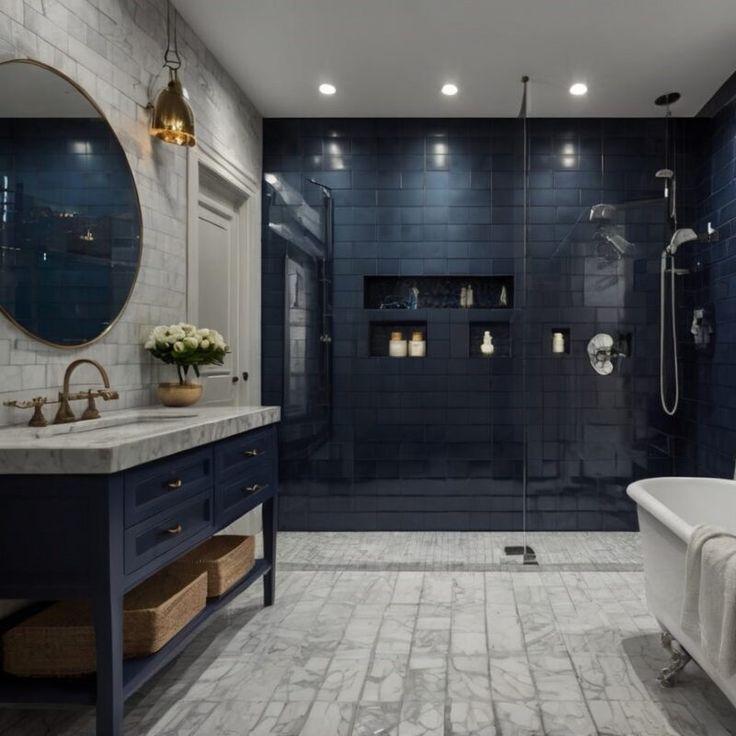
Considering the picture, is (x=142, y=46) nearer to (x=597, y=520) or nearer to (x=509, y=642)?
(x=509, y=642)

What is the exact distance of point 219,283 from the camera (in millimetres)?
3881

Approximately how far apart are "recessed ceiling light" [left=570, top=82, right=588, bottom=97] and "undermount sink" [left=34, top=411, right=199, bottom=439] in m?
3.05

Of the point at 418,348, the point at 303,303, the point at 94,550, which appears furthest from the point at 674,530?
the point at 303,303

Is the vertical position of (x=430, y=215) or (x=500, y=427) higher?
(x=430, y=215)

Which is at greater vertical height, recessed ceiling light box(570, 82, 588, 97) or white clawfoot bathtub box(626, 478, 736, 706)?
recessed ceiling light box(570, 82, 588, 97)

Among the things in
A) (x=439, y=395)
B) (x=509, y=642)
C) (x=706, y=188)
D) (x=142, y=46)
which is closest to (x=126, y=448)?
(x=509, y=642)

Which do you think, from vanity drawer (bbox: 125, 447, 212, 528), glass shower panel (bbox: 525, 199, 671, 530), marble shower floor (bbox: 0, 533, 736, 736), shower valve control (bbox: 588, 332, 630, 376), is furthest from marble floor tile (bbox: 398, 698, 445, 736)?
shower valve control (bbox: 588, 332, 630, 376)

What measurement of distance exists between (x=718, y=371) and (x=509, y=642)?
2.16 metres

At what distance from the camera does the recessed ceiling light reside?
3.77 meters

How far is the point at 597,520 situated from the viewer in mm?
3906

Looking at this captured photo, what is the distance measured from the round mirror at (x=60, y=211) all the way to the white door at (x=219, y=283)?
3.16 feet

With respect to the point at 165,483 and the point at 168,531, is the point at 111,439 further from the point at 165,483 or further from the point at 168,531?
the point at 168,531

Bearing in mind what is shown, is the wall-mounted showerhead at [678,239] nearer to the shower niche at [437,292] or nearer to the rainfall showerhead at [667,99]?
the rainfall showerhead at [667,99]

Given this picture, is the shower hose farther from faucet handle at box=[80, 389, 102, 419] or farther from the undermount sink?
faucet handle at box=[80, 389, 102, 419]
